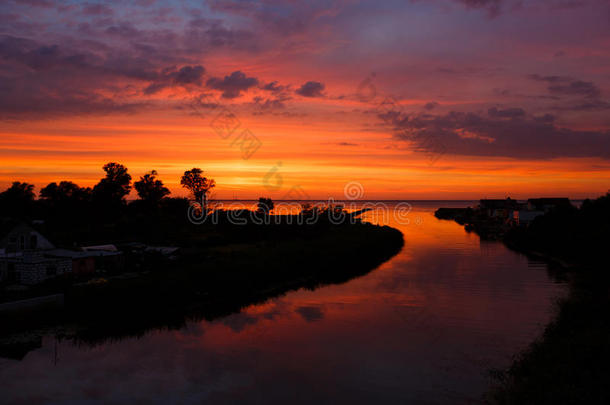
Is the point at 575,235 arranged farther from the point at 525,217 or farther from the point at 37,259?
the point at 37,259

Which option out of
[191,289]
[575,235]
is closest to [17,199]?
[191,289]

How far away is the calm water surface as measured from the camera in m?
13.5

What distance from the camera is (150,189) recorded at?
8038 cm

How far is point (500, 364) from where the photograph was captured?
15156 millimetres

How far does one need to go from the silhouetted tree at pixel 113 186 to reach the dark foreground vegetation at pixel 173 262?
0.71 feet

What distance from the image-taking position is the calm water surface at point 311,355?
13.5m

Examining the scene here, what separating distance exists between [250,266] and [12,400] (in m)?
17.6

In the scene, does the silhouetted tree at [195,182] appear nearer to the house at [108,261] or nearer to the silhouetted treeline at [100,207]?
the silhouetted treeline at [100,207]

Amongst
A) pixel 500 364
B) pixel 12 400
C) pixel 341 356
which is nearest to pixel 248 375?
pixel 341 356

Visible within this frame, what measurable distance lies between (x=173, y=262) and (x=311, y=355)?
1641cm

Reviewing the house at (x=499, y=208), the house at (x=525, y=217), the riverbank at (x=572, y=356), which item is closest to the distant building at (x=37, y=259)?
the riverbank at (x=572, y=356)

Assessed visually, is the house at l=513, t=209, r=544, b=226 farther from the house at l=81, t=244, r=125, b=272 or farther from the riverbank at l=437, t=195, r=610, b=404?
the house at l=81, t=244, r=125, b=272

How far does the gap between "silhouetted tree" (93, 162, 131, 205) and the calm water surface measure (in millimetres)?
50435

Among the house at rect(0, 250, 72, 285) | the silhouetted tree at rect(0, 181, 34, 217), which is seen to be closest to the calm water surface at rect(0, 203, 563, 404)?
the house at rect(0, 250, 72, 285)
